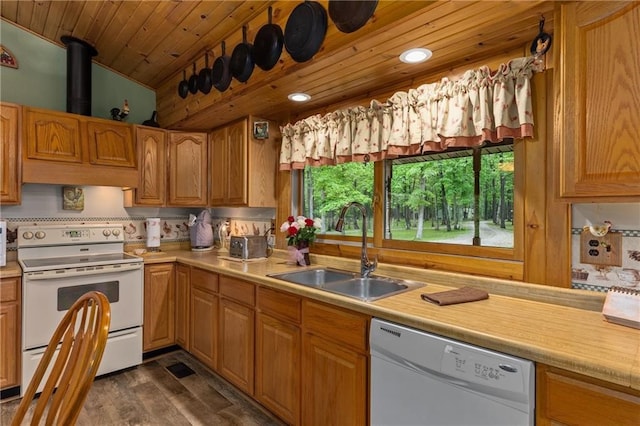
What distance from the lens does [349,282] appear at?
2.10 m

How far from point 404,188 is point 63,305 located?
2.52m

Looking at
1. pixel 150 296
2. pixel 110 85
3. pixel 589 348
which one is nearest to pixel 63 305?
pixel 150 296

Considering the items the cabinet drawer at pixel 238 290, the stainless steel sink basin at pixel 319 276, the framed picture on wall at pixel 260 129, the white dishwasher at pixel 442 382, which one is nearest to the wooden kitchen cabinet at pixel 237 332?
the cabinet drawer at pixel 238 290

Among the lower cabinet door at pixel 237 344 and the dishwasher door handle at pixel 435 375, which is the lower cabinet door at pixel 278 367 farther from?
the dishwasher door handle at pixel 435 375

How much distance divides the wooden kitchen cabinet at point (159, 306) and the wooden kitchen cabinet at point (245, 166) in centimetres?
79

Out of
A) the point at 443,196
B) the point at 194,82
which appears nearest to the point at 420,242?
the point at 443,196

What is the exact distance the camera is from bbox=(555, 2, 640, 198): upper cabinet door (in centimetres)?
114

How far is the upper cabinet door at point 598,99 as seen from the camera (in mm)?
1141

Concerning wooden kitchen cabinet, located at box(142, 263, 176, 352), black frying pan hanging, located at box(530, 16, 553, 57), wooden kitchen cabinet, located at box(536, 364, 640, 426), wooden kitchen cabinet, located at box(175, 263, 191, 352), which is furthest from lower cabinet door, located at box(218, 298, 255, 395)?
black frying pan hanging, located at box(530, 16, 553, 57)

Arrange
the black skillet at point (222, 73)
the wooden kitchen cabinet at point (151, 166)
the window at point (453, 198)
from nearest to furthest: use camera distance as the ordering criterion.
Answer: the window at point (453, 198) < the black skillet at point (222, 73) < the wooden kitchen cabinet at point (151, 166)

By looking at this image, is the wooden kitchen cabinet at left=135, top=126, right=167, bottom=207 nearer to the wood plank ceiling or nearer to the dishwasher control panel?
the wood plank ceiling

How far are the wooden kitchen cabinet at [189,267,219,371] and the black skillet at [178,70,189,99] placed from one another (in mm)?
1518

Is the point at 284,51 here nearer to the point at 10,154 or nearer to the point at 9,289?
the point at 10,154

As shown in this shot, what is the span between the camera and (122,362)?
8.74ft
